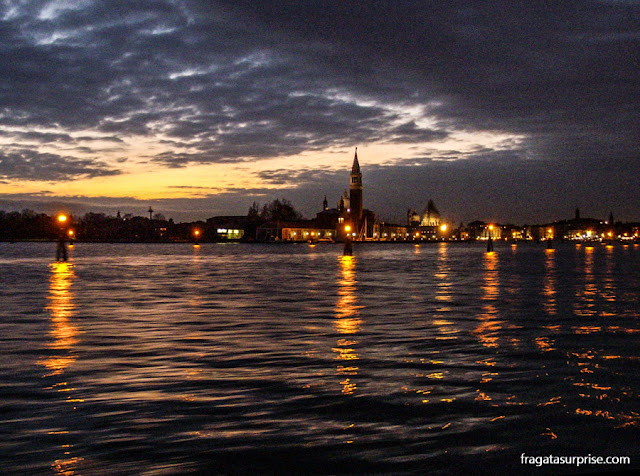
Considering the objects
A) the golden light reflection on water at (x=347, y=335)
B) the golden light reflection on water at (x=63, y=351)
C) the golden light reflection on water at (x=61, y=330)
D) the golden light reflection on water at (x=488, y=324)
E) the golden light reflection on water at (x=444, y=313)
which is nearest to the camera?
the golden light reflection on water at (x=63, y=351)

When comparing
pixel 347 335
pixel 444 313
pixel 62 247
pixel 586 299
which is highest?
pixel 62 247

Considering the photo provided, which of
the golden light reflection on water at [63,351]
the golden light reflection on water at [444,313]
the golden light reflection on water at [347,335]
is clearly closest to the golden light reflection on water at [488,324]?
the golden light reflection on water at [444,313]

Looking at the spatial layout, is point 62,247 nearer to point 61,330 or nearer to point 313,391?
point 61,330

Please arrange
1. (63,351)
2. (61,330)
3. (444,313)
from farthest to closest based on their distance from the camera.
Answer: (444,313), (61,330), (63,351)

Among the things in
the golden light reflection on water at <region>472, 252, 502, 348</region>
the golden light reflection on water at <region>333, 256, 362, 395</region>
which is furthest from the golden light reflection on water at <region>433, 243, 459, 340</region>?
the golden light reflection on water at <region>333, 256, 362, 395</region>

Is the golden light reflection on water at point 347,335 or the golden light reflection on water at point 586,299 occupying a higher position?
the golden light reflection on water at point 347,335

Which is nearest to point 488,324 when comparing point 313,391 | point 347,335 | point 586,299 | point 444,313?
point 444,313

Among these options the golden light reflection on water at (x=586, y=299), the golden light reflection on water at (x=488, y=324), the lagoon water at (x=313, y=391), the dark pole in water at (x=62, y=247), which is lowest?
the golden light reflection on water at (x=586, y=299)

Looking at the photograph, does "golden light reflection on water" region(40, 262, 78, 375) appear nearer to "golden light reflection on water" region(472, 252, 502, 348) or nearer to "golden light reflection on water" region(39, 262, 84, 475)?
"golden light reflection on water" region(39, 262, 84, 475)

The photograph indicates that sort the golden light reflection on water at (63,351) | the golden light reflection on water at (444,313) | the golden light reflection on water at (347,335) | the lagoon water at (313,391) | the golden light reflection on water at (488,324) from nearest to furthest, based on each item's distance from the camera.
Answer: the golden light reflection on water at (63,351) < the lagoon water at (313,391) < the golden light reflection on water at (347,335) < the golden light reflection on water at (488,324) < the golden light reflection on water at (444,313)

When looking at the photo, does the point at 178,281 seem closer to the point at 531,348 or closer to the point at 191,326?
the point at 191,326

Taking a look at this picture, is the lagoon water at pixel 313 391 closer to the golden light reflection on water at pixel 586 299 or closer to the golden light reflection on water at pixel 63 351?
the golden light reflection on water at pixel 63 351

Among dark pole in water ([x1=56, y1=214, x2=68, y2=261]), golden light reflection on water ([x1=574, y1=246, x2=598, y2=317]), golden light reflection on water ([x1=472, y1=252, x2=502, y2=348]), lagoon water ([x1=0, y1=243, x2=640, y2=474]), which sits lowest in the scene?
golden light reflection on water ([x1=574, y1=246, x2=598, y2=317])

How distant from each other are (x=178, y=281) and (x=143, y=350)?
2634 cm
